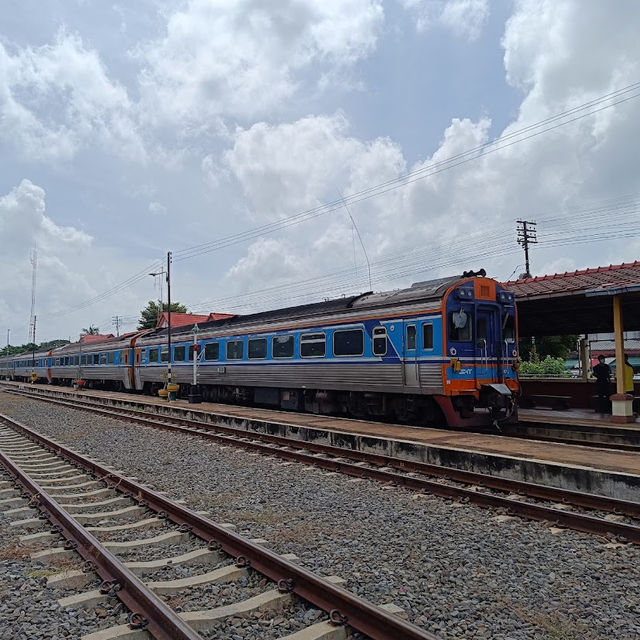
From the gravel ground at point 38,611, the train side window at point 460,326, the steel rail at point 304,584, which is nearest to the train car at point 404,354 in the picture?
the train side window at point 460,326

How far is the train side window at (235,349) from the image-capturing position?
19938mm

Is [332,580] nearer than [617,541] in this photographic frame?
Yes

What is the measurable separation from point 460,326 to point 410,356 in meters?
1.27

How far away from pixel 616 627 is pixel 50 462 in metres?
9.46

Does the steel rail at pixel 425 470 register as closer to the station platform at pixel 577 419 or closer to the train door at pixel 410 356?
the train door at pixel 410 356

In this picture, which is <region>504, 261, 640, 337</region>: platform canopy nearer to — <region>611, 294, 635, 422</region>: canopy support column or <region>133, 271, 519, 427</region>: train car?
<region>611, 294, 635, 422</region>: canopy support column

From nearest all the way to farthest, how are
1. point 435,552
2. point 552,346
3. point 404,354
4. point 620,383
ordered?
point 435,552 < point 404,354 < point 620,383 < point 552,346

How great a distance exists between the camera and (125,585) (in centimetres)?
432

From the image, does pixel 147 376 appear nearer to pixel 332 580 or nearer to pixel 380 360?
pixel 380 360

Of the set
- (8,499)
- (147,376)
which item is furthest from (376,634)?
(147,376)

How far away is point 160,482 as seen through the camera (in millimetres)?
8539

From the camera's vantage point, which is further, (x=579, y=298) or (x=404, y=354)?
(x=579, y=298)

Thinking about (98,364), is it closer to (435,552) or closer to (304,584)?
(435,552)

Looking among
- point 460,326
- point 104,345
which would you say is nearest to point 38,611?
point 460,326
